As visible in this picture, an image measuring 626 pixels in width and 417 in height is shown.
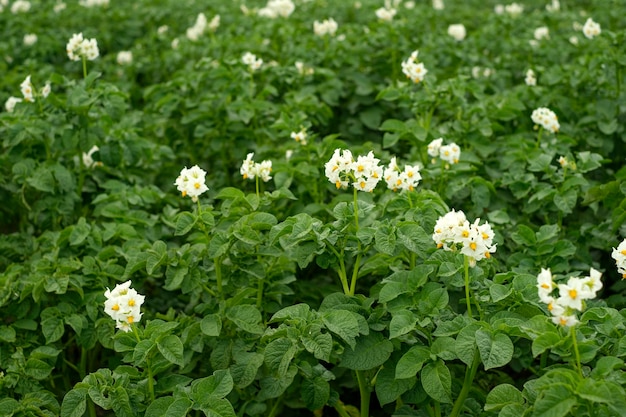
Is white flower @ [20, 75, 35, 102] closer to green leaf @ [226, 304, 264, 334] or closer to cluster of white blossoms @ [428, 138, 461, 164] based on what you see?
green leaf @ [226, 304, 264, 334]

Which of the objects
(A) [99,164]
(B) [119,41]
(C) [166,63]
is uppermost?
(A) [99,164]

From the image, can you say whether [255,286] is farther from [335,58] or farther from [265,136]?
[335,58]

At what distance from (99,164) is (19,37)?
10.3 feet

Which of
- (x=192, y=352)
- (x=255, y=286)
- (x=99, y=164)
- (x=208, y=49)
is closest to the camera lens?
(x=192, y=352)

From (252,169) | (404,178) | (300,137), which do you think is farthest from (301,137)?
(404,178)

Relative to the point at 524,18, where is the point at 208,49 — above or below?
above

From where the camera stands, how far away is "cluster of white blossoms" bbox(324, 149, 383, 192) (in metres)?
2.57

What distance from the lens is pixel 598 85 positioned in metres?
4.14

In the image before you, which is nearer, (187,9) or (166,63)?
(166,63)

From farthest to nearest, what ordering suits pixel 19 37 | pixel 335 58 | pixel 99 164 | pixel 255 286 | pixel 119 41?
pixel 119 41 < pixel 19 37 < pixel 335 58 < pixel 99 164 < pixel 255 286

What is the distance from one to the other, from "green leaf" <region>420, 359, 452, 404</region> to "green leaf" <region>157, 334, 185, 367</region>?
73cm

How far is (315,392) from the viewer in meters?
2.50

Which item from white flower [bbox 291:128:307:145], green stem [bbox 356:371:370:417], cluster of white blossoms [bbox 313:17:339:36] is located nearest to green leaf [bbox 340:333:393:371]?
green stem [bbox 356:371:370:417]

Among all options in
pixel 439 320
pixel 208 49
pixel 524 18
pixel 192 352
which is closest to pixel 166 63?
pixel 208 49
